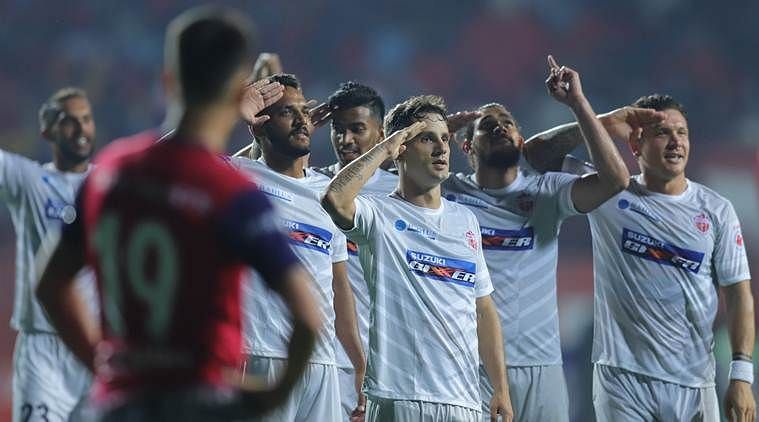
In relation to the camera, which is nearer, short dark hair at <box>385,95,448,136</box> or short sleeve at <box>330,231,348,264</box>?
short dark hair at <box>385,95,448,136</box>

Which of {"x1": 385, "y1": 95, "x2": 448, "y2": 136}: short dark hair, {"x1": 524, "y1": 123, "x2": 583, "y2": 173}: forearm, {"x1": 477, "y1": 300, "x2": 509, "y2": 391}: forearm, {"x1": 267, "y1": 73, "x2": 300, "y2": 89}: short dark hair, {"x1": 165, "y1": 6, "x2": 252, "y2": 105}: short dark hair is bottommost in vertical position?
{"x1": 477, "y1": 300, "x2": 509, "y2": 391}: forearm

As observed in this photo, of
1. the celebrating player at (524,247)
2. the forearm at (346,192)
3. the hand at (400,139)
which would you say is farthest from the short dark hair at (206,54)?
the celebrating player at (524,247)

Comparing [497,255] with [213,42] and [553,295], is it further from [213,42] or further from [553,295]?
[213,42]

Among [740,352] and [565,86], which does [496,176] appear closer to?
[565,86]

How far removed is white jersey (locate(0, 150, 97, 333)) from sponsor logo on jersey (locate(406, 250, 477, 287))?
84.1 inches

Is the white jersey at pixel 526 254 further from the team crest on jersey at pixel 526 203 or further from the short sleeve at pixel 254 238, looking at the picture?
the short sleeve at pixel 254 238

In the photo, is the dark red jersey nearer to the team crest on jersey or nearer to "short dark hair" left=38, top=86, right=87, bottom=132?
the team crest on jersey

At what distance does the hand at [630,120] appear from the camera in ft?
23.8

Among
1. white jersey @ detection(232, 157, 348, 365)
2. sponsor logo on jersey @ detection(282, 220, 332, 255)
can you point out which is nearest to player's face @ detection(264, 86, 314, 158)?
white jersey @ detection(232, 157, 348, 365)

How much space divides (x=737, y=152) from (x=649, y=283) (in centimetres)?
629

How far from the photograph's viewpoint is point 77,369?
7188 millimetres

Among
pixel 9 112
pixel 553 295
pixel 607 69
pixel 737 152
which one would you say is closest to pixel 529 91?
pixel 607 69

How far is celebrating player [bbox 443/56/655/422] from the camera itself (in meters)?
7.08

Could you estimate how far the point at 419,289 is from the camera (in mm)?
5953
